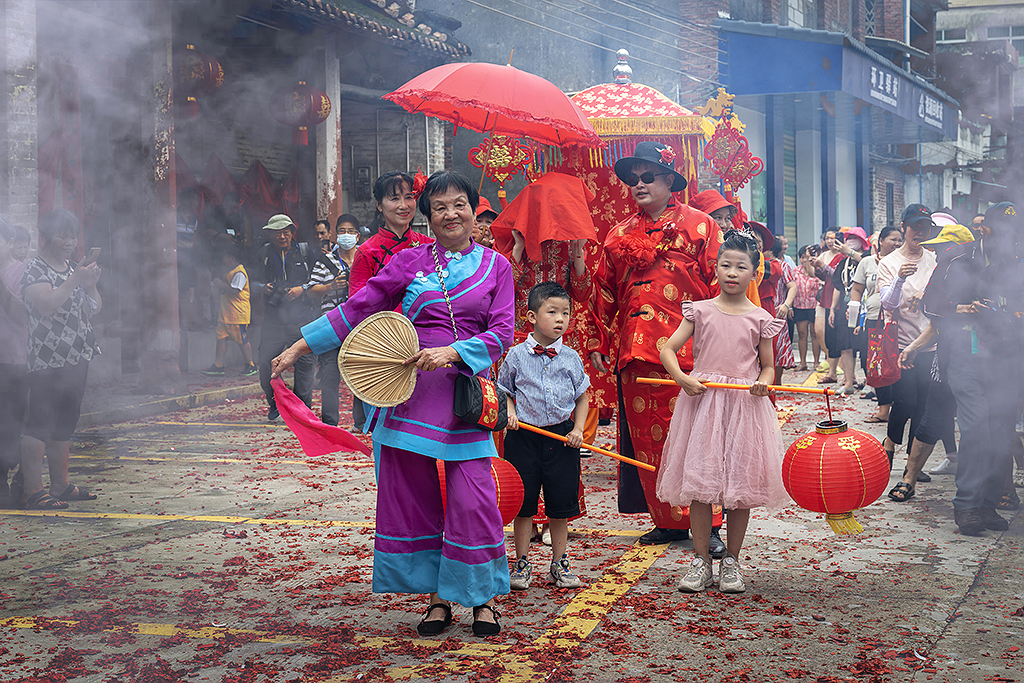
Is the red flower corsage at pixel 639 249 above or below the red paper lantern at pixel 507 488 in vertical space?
above

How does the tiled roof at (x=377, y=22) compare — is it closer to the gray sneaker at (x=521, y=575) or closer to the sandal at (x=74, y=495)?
the sandal at (x=74, y=495)

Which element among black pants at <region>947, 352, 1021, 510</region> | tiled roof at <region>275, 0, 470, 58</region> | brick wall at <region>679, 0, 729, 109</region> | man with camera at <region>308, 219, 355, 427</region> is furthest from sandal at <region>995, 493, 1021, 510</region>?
brick wall at <region>679, 0, 729, 109</region>

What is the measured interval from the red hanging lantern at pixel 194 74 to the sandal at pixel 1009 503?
803cm

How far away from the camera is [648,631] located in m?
3.74

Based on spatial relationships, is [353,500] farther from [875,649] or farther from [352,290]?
[875,649]

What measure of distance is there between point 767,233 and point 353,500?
15.1 feet

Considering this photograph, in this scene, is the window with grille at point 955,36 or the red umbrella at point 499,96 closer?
the red umbrella at point 499,96

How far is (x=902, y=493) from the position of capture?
606cm

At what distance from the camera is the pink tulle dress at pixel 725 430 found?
4.16 m

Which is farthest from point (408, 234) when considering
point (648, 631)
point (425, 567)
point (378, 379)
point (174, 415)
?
point (174, 415)

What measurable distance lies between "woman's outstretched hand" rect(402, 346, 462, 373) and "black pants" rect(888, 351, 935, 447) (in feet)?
12.6

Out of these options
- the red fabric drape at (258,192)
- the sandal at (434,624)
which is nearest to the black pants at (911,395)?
the sandal at (434,624)

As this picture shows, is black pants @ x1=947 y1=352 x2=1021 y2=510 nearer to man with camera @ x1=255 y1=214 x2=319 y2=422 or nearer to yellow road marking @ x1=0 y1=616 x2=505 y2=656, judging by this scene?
yellow road marking @ x1=0 y1=616 x2=505 y2=656

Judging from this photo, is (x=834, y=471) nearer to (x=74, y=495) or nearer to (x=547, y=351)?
(x=547, y=351)
